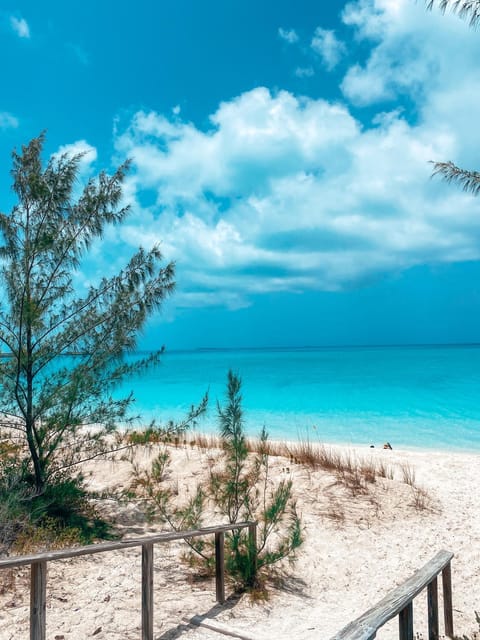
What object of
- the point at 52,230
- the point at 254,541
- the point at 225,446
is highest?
the point at 52,230

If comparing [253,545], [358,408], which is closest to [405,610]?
[253,545]

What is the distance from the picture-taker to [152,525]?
24.7 feet

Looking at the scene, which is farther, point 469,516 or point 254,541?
point 469,516

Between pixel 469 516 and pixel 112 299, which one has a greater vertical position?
pixel 112 299

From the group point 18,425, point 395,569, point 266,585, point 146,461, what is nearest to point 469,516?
point 395,569

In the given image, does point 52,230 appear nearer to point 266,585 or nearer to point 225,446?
point 225,446

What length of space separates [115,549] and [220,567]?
4.19ft

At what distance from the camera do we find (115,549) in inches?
189

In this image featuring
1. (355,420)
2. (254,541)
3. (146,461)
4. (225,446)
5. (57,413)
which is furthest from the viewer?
(355,420)

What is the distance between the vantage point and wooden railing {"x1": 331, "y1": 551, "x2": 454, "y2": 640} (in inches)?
103

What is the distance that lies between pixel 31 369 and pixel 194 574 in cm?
351

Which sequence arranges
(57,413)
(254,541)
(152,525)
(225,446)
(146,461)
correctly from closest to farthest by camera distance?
1. (254,541)
2. (225,446)
3. (57,413)
4. (152,525)
5. (146,461)

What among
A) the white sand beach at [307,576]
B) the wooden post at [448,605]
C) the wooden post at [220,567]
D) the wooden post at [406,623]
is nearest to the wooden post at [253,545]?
the white sand beach at [307,576]

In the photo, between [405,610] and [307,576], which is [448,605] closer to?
[307,576]
